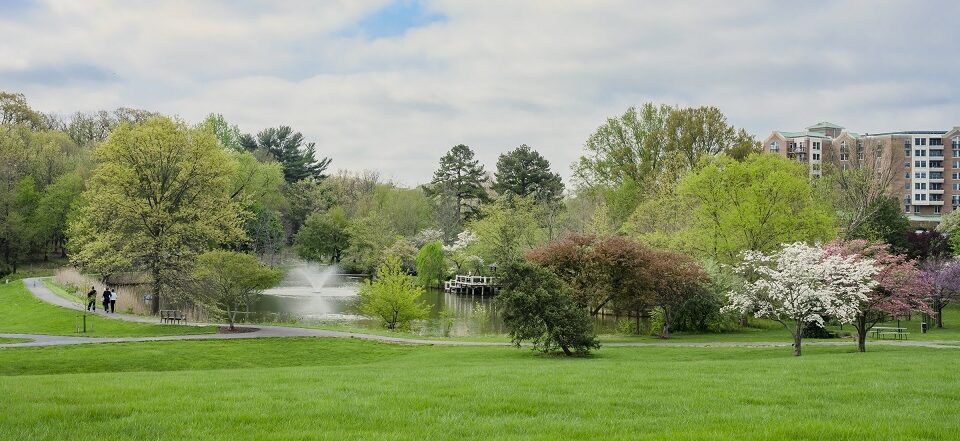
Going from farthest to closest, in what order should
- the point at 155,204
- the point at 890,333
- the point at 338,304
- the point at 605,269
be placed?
1. the point at 338,304
2. the point at 155,204
3. the point at 890,333
4. the point at 605,269

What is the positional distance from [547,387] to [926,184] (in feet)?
421

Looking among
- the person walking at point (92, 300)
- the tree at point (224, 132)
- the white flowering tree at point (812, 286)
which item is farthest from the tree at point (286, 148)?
the white flowering tree at point (812, 286)

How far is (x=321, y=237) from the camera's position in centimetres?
8619

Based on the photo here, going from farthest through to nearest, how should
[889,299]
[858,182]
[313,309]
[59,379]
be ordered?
[858,182]
[313,309]
[889,299]
[59,379]

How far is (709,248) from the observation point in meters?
45.4

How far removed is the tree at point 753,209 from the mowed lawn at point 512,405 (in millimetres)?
25556

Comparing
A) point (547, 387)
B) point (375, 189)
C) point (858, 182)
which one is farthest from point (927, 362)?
point (375, 189)

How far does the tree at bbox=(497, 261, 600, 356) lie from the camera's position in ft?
86.0

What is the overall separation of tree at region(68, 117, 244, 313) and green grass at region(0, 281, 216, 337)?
3.16 meters

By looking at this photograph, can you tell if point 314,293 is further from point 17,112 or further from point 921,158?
point 921,158

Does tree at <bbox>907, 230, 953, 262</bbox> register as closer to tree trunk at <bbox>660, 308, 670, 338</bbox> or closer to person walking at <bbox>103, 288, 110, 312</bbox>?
tree trunk at <bbox>660, 308, 670, 338</bbox>

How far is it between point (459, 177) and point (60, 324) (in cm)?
6181

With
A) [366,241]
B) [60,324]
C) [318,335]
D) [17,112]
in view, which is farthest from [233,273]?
[17,112]

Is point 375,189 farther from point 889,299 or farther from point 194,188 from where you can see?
point 889,299
